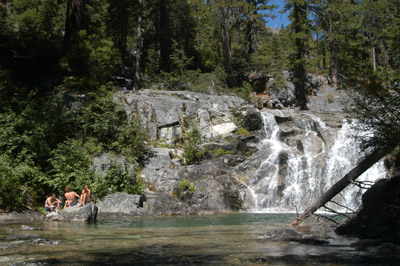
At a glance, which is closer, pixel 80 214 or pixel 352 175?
Result: pixel 352 175

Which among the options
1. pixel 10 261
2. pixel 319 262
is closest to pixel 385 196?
pixel 319 262

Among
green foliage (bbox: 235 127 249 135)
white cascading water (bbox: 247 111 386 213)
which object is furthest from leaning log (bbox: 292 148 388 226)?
green foliage (bbox: 235 127 249 135)

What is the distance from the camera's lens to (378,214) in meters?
6.72

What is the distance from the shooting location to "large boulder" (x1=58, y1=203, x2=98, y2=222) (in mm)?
11125

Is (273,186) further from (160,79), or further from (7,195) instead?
(160,79)

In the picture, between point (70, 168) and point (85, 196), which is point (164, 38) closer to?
point (70, 168)

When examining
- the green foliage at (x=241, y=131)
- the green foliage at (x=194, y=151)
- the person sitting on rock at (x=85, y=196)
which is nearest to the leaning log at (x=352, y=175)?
the person sitting on rock at (x=85, y=196)

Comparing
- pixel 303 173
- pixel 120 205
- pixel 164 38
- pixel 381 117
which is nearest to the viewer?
pixel 381 117

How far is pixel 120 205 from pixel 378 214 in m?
9.75

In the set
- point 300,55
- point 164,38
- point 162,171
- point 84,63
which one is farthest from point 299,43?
point 162,171

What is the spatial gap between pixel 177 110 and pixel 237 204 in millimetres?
8146

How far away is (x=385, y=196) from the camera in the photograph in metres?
6.84

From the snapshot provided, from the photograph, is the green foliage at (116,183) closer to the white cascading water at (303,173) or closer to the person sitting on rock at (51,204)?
the person sitting on rock at (51,204)

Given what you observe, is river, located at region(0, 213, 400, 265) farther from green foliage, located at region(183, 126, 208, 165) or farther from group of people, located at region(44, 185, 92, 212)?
green foliage, located at region(183, 126, 208, 165)
